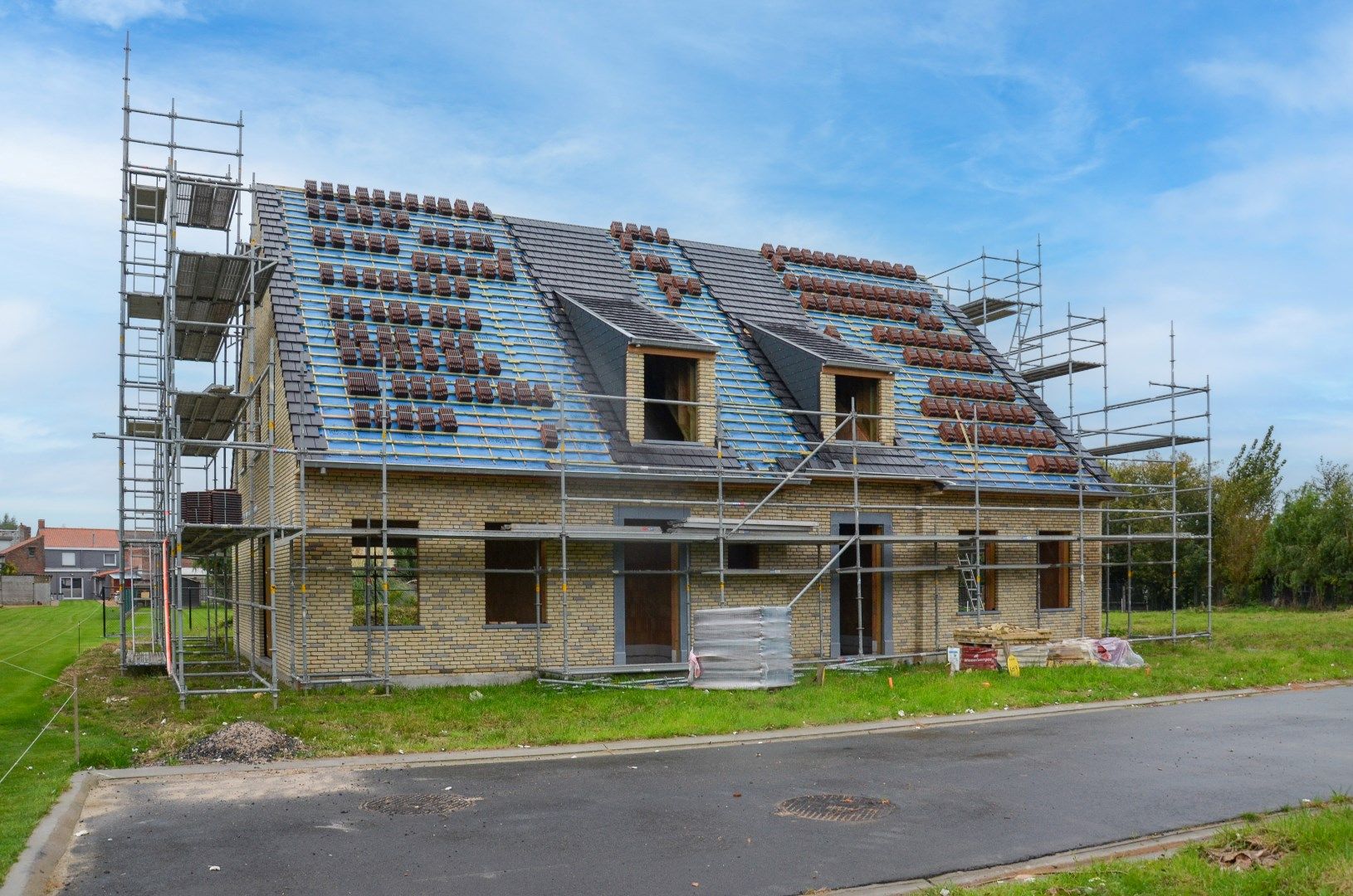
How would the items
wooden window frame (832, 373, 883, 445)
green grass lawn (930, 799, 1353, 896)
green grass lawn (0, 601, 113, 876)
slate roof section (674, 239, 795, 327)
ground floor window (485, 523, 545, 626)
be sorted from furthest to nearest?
slate roof section (674, 239, 795, 327) < wooden window frame (832, 373, 883, 445) < ground floor window (485, 523, 545, 626) < green grass lawn (0, 601, 113, 876) < green grass lawn (930, 799, 1353, 896)

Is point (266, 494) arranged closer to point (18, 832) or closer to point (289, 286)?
point (289, 286)

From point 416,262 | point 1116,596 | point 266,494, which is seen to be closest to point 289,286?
point 416,262

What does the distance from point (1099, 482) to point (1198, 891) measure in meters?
18.5

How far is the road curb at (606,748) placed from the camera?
38.6 ft

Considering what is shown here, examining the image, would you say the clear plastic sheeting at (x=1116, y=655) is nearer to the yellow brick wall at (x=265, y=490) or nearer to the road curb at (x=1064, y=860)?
the road curb at (x=1064, y=860)

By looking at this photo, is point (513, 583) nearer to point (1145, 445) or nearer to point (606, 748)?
point (606, 748)

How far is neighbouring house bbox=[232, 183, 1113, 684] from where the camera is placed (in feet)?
58.1

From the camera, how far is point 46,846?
8328 mm

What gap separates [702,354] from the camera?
20.6m

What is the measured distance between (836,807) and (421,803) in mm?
3703

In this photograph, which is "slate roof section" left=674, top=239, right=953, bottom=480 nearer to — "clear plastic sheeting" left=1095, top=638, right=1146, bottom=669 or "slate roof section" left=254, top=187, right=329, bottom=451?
"clear plastic sheeting" left=1095, top=638, right=1146, bottom=669

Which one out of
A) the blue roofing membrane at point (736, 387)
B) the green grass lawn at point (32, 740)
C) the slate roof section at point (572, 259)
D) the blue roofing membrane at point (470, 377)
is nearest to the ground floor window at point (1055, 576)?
the blue roofing membrane at point (736, 387)

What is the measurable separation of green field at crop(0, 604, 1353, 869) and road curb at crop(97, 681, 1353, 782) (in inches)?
10.4

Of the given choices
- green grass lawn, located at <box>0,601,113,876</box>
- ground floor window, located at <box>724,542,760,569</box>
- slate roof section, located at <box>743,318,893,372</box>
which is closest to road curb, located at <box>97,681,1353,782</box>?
green grass lawn, located at <box>0,601,113,876</box>
